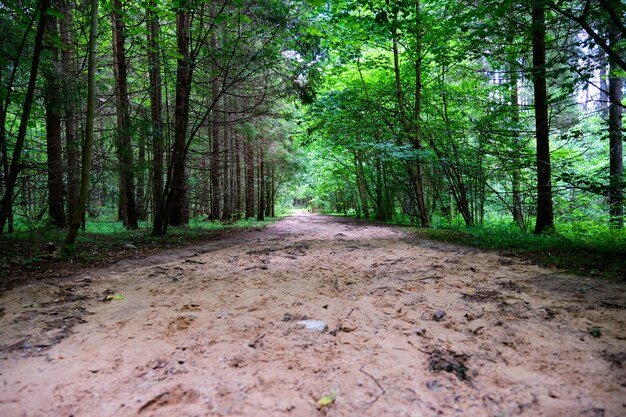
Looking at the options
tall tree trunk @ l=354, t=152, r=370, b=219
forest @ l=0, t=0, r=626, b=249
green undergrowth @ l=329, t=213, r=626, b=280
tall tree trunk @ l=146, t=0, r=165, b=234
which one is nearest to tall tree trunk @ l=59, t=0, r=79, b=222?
forest @ l=0, t=0, r=626, b=249

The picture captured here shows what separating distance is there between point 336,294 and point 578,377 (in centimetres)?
201

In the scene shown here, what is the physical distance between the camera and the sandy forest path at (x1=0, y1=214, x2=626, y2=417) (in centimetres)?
151

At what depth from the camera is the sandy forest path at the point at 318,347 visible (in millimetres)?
1510

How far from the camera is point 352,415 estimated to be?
4.62 ft

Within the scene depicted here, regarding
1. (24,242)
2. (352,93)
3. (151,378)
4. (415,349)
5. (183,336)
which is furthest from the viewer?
(352,93)

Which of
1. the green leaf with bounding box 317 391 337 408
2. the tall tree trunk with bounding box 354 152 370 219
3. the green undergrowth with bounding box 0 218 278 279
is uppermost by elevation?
the tall tree trunk with bounding box 354 152 370 219

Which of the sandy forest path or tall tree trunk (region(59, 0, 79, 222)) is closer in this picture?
the sandy forest path

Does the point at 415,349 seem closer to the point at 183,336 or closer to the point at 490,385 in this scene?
the point at 490,385

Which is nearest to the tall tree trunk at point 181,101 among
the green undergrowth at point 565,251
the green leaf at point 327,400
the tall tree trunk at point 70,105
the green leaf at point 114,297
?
the tall tree trunk at point 70,105

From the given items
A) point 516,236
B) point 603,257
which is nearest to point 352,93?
point 516,236

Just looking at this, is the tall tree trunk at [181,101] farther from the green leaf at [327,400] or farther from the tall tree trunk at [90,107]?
the green leaf at [327,400]

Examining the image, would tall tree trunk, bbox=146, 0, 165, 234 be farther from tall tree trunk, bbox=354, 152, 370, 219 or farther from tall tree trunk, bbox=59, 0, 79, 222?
tall tree trunk, bbox=354, 152, 370, 219

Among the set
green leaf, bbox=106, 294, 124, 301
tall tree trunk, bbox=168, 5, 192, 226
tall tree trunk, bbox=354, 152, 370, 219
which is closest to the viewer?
green leaf, bbox=106, 294, 124, 301

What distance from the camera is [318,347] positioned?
2.06 meters
